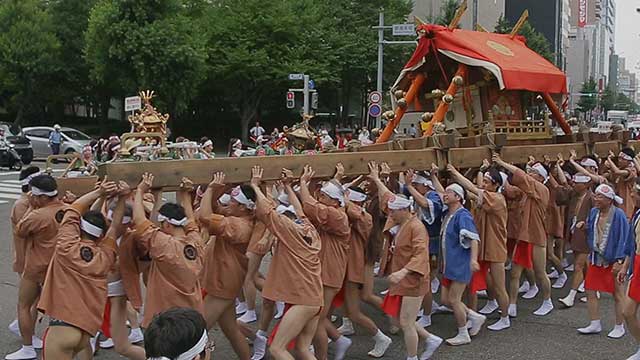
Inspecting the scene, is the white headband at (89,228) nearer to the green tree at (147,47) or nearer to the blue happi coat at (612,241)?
the blue happi coat at (612,241)

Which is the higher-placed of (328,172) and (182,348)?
(328,172)

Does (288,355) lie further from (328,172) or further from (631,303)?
(631,303)

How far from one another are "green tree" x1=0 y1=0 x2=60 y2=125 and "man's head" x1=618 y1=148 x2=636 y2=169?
1225 inches

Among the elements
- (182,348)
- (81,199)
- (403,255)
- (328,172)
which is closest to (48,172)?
(81,199)

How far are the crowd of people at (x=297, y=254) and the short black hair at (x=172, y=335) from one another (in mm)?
2073

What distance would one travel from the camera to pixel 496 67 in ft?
35.0

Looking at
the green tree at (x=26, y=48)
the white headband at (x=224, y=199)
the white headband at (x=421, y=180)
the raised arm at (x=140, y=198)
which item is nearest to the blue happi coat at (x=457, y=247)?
the white headband at (x=421, y=180)

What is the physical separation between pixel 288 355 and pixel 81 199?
82.3 inches

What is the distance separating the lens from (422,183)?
27.0 feet

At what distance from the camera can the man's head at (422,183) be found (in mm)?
8211

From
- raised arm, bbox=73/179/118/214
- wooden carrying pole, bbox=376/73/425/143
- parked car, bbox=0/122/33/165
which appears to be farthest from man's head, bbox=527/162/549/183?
parked car, bbox=0/122/33/165

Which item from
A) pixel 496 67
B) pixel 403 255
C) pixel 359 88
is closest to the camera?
pixel 403 255

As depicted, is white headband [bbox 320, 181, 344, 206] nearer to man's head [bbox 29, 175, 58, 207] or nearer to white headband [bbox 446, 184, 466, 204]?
white headband [bbox 446, 184, 466, 204]

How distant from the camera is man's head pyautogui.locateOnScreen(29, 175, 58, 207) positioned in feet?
21.2
